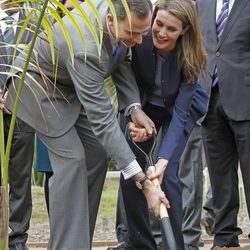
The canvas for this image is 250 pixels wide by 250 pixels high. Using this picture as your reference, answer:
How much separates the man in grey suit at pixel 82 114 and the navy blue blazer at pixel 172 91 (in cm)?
12

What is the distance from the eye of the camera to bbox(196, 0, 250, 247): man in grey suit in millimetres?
7367

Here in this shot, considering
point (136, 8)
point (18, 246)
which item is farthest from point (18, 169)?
point (136, 8)

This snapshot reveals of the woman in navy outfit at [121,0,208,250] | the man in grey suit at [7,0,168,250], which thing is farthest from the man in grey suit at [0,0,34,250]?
the woman in navy outfit at [121,0,208,250]

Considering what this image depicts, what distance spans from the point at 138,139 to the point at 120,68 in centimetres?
53

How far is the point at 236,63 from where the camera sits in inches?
291

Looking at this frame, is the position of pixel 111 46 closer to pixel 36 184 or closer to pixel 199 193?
pixel 199 193

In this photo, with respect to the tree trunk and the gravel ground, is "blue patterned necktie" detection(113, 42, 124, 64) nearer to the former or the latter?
the tree trunk

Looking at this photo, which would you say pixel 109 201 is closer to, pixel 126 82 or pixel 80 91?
pixel 126 82

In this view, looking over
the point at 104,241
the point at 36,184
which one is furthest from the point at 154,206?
the point at 36,184

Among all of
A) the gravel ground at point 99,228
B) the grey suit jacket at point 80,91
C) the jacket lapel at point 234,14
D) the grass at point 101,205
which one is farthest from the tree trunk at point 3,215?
the grass at point 101,205

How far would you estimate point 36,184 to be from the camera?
14.4 m

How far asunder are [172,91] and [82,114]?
2.21 feet

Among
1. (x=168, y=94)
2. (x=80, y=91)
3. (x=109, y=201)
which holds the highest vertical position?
(x=80, y=91)

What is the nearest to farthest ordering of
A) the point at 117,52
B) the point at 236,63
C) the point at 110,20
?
the point at 110,20 < the point at 117,52 < the point at 236,63
